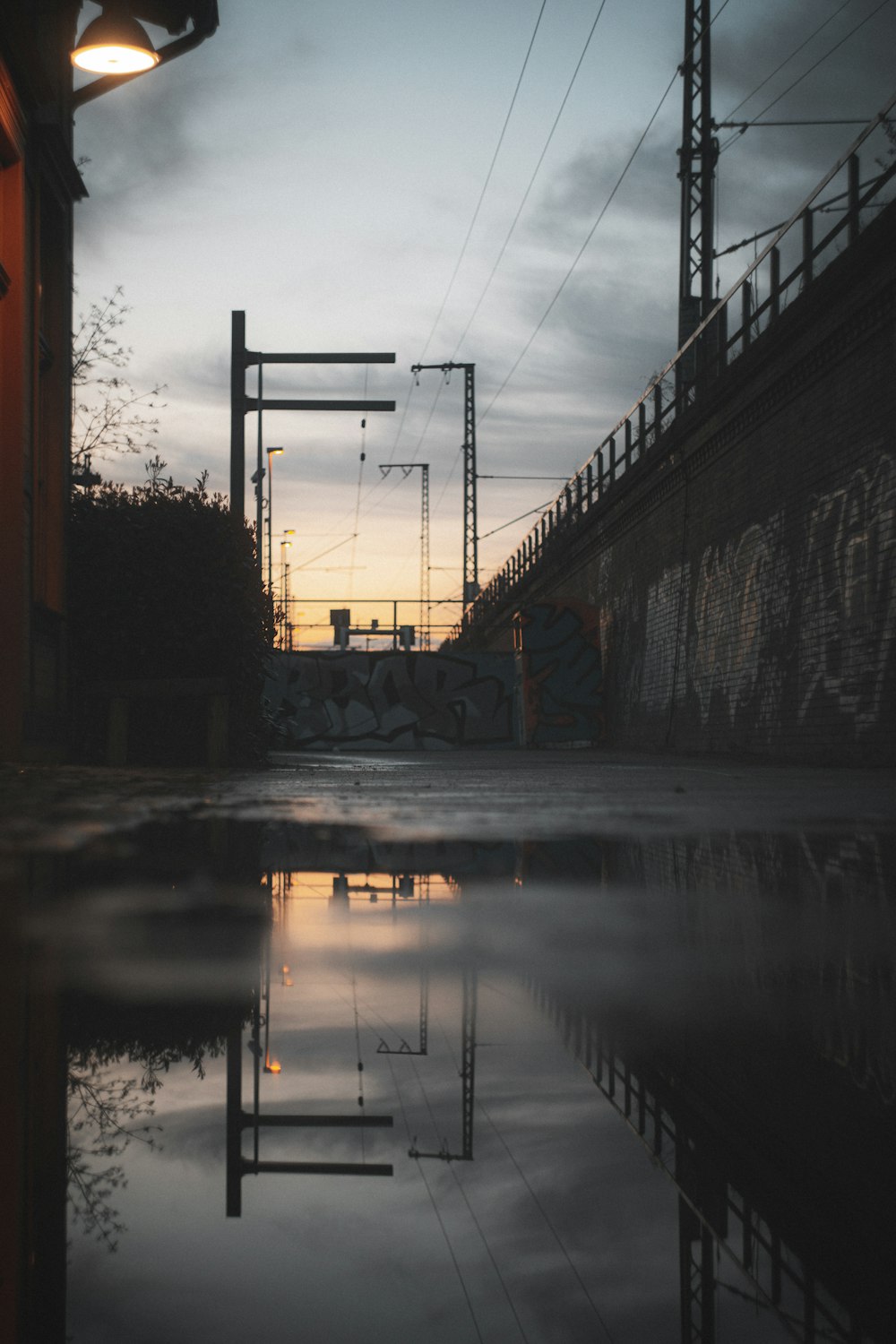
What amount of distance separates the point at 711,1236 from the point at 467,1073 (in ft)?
1.62

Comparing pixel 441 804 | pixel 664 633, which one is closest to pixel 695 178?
pixel 664 633

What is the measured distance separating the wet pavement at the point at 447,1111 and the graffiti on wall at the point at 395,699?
30100 millimetres

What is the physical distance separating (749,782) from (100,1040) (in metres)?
8.68

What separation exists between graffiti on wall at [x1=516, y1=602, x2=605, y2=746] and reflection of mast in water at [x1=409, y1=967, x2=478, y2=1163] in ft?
92.5

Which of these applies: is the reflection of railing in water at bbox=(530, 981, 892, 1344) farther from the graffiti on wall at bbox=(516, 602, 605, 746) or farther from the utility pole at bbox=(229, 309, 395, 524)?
the graffiti on wall at bbox=(516, 602, 605, 746)

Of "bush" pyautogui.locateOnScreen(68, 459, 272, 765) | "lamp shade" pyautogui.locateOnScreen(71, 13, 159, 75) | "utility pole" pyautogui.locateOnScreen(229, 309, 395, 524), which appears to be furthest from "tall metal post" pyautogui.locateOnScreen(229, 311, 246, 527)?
"lamp shade" pyautogui.locateOnScreen(71, 13, 159, 75)

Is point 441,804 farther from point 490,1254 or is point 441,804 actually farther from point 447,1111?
point 490,1254

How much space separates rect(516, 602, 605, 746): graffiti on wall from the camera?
30.5 m

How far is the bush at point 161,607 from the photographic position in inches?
501

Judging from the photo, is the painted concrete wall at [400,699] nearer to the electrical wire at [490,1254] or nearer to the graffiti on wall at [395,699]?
the graffiti on wall at [395,699]

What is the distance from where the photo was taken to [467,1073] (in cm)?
159

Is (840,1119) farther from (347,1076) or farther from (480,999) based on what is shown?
(480,999)

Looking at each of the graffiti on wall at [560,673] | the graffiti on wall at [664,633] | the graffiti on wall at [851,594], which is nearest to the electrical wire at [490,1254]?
the graffiti on wall at [851,594]

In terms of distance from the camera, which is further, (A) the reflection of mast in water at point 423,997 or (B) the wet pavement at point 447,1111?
(A) the reflection of mast in water at point 423,997
